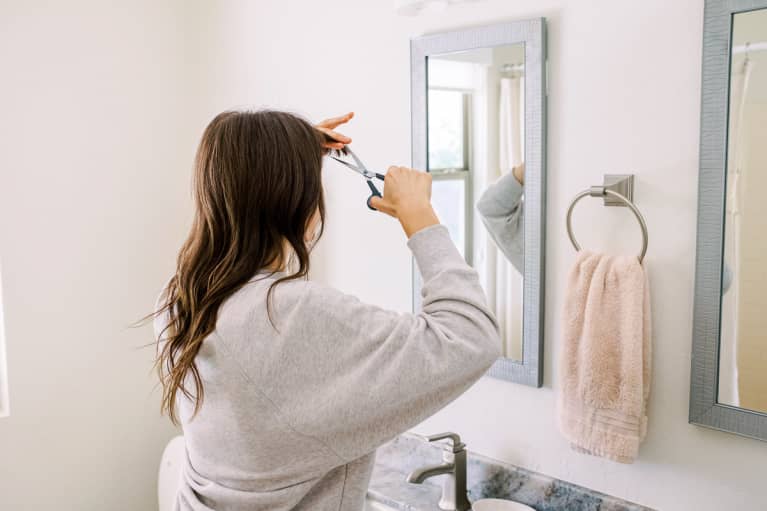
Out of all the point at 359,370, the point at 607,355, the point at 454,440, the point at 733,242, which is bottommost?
the point at 454,440

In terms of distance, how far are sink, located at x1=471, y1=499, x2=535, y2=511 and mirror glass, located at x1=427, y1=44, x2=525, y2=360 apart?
293mm

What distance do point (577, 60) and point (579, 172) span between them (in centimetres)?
21

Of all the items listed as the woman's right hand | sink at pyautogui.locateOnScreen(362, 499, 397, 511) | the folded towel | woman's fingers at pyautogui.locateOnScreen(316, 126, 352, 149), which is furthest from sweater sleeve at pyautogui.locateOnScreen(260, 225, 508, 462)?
sink at pyautogui.locateOnScreen(362, 499, 397, 511)

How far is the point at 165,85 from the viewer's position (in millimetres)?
2211

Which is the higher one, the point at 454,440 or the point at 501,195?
the point at 501,195

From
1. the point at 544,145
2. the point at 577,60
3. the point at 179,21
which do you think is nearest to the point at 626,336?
the point at 544,145

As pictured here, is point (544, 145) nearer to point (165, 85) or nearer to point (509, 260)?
point (509, 260)

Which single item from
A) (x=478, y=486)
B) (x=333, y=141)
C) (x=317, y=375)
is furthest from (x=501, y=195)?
(x=317, y=375)

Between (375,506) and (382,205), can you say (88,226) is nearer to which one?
(375,506)

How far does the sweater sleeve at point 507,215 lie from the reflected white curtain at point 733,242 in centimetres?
40

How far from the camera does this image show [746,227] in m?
1.17

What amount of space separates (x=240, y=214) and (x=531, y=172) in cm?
68

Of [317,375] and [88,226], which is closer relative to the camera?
[317,375]

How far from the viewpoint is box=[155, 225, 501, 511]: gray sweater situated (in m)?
0.91
